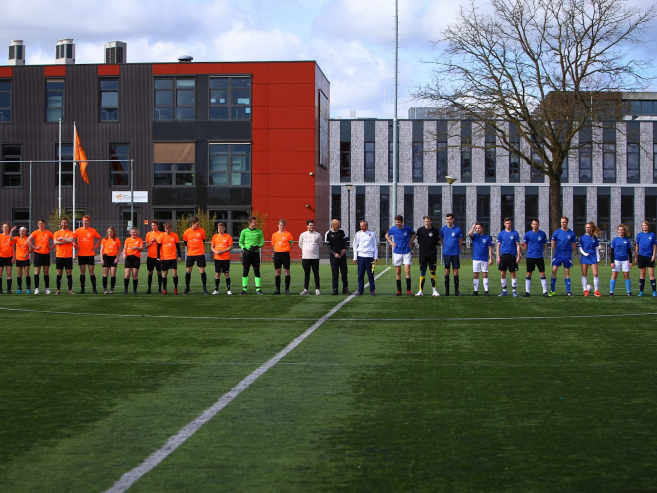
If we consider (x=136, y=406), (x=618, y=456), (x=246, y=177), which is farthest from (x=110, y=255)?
(x=246, y=177)

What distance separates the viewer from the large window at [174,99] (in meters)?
43.1

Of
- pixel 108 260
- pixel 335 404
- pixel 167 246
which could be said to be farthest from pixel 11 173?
pixel 335 404

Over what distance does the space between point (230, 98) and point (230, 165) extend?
3622 millimetres

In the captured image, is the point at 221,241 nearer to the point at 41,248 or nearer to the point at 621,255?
the point at 41,248

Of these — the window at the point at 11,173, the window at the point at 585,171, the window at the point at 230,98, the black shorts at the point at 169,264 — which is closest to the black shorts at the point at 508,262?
the black shorts at the point at 169,264

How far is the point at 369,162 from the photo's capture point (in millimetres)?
62594

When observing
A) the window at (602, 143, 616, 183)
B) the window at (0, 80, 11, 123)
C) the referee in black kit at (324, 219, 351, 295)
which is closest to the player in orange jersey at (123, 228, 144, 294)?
the referee in black kit at (324, 219, 351, 295)

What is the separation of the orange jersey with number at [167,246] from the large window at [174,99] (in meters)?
26.1

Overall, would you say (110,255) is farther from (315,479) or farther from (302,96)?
(302,96)

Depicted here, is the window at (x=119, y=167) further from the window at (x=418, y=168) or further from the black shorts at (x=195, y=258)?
the black shorts at (x=195, y=258)

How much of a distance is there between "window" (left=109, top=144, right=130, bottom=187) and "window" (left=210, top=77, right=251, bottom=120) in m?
5.21

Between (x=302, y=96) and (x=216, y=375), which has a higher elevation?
(x=302, y=96)

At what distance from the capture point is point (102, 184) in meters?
43.0

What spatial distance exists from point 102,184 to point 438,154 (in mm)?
28521
